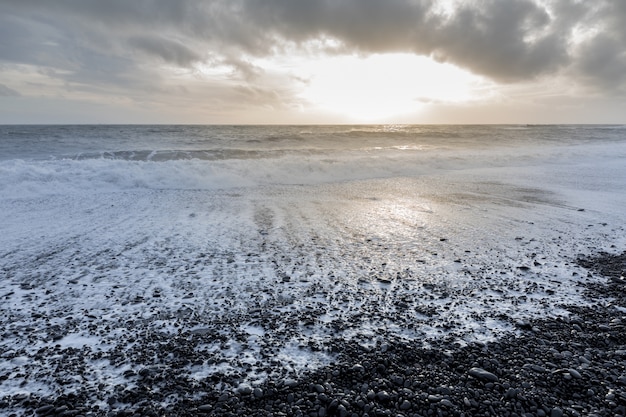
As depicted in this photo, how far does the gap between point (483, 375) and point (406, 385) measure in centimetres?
73

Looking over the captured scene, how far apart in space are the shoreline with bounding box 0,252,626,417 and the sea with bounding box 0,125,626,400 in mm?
135

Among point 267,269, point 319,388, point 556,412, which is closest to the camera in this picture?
point 556,412

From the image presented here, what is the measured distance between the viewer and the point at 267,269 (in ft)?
18.3

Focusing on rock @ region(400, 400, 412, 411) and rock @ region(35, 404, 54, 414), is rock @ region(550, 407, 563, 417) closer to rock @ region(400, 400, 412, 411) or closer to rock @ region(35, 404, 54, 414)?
rock @ region(400, 400, 412, 411)

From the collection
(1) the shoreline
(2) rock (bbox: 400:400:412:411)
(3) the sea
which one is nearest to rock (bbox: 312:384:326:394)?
(1) the shoreline

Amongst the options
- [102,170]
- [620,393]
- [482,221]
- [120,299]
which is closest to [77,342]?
[120,299]

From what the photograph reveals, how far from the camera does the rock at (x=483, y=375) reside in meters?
3.10

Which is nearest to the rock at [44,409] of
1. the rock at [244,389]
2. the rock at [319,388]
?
the rock at [244,389]

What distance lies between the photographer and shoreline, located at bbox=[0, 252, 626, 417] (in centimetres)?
279

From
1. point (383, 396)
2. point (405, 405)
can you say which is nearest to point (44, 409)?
point (383, 396)

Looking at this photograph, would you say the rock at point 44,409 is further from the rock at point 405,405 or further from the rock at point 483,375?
the rock at point 483,375

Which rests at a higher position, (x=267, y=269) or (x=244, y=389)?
(x=267, y=269)

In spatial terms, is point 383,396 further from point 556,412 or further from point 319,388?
point 556,412

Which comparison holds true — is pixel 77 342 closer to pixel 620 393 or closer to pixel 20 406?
pixel 20 406
